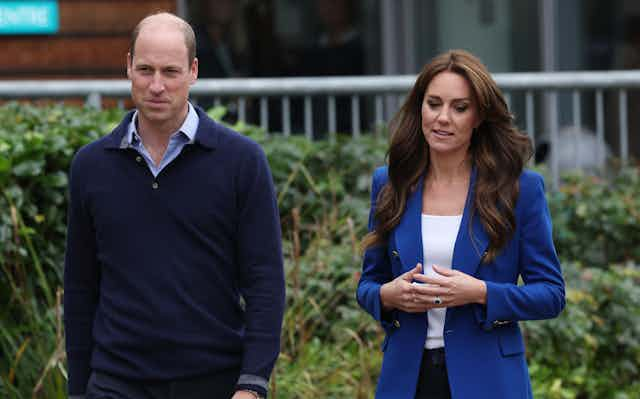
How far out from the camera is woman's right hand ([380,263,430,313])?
3.62 metres

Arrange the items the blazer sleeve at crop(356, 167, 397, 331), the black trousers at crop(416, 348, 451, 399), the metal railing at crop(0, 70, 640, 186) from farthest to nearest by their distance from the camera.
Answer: the metal railing at crop(0, 70, 640, 186) → the blazer sleeve at crop(356, 167, 397, 331) → the black trousers at crop(416, 348, 451, 399)

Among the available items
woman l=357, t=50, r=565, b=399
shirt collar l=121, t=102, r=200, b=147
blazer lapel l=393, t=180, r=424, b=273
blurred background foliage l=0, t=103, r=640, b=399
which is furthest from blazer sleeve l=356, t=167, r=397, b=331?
blurred background foliage l=0, t=103, r=640, b=399

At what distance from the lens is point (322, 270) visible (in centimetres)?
638

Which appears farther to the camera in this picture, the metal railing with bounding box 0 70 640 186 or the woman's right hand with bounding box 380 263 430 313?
the metal railing with bounding box 0 70 640 186

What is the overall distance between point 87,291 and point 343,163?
13.5 feet

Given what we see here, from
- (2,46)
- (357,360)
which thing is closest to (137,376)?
(357,360)

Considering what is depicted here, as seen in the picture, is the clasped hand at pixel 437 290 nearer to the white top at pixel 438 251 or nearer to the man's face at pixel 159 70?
the white top at pixel 438 251

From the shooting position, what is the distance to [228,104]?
8.98 metres

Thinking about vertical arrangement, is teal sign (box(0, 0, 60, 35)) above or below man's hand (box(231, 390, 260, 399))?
above

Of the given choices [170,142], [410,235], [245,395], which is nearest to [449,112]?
[410,235]

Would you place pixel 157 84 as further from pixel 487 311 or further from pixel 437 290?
pixel 487 311

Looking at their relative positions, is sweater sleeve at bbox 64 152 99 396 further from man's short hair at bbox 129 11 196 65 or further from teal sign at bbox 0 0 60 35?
teal sign at bbox 0 0 60 35

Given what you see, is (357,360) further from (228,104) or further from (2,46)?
(2,46)

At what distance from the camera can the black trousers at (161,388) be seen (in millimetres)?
3496
